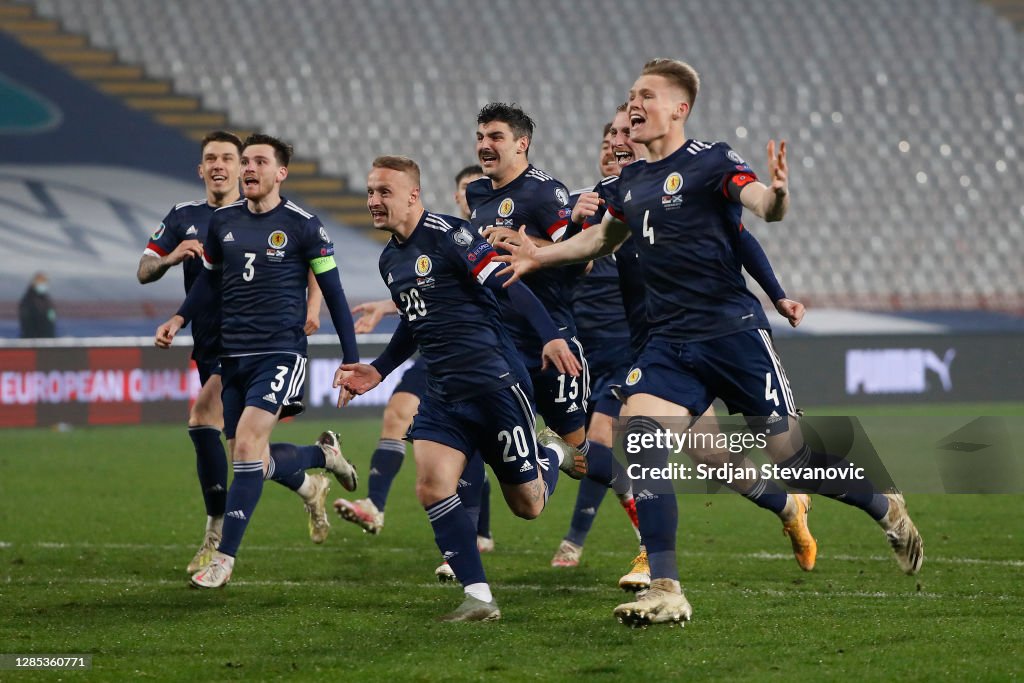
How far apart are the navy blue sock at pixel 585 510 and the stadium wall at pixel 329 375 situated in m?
7.64

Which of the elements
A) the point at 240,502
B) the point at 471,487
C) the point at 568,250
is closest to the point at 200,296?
the point at 240,502

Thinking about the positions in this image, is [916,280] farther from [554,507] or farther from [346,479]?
[346,479]

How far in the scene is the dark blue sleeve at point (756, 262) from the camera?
19.4 feet

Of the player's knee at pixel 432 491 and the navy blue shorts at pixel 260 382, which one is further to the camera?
the navy blue shorts at pixel 260 382

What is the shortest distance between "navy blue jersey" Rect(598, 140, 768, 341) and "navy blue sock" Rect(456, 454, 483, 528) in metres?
1.80

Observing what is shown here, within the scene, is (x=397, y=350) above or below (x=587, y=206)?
below

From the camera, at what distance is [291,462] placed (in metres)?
7.84

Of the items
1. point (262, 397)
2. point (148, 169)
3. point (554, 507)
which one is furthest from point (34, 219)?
point (262, 397)

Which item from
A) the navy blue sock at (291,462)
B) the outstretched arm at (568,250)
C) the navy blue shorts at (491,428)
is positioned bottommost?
the navy blue sock at (291,462)

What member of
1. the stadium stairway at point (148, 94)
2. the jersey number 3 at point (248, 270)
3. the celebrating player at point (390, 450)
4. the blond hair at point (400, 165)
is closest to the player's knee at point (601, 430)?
the celebrating player at point (390, 450)

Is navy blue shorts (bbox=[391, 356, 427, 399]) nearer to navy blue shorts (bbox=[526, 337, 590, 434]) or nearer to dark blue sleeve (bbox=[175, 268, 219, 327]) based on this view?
navy blue shorts (bbox=[526, 337, 590, 434])

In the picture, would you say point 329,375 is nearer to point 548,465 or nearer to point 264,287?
point 264,287

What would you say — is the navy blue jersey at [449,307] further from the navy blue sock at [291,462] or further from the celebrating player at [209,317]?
the navy blue sock at [291,462]

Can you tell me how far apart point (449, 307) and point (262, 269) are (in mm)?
1661
